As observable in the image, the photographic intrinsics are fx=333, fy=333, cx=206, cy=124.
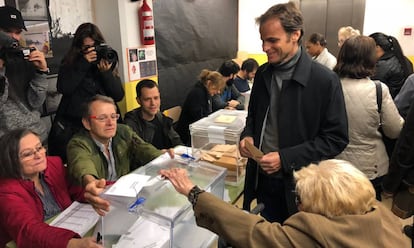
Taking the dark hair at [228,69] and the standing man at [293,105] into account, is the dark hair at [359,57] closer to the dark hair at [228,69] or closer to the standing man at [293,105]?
the standing man at [293,105]

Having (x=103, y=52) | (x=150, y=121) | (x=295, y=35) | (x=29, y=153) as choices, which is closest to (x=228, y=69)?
(x=150, y=121)

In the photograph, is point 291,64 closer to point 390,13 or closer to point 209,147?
point 209,147

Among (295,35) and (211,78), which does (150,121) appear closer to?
(211,78)

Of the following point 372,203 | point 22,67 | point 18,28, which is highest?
point 18,28

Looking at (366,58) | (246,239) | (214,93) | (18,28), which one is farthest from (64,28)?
(246,239)

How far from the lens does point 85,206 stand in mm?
1597

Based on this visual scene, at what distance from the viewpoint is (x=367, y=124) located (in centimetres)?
194

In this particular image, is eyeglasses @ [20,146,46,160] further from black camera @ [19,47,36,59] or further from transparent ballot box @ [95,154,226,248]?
black camera @ [19,47,36,59]

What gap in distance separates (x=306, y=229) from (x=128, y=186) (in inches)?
26.5

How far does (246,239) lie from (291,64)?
31.6 inches

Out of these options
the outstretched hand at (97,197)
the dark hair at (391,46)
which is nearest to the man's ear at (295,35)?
the outstretched hand at (97,197)

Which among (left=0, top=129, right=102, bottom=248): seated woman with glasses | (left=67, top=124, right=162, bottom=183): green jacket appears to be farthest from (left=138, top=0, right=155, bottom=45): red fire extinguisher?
(left=0, top=129, right=102, bottom=248): seated woman with glasses

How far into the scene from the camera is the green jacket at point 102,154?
1607 mm

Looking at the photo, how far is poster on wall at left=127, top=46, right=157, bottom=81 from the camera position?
318 cm
